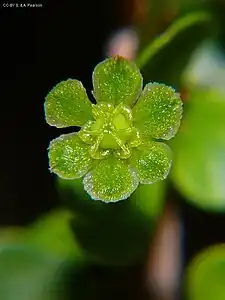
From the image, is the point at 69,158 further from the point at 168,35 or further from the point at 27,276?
the point at 27,276

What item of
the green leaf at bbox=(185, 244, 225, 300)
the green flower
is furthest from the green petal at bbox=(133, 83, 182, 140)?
the green leaf at bbox=(185, 244, 225, 300)

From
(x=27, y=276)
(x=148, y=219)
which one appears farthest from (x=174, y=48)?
(x=27, y=276)

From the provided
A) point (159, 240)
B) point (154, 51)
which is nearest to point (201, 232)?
point (159, 240)

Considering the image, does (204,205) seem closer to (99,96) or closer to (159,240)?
(159,240)

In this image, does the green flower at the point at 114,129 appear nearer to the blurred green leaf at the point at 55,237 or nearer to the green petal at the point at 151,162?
the green petal at the point at 151,162

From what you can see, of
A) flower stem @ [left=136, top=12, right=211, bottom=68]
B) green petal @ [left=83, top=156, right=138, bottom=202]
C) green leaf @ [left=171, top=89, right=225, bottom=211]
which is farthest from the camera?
green leaf @ [left=171, top=89, right=225, bottom=211]

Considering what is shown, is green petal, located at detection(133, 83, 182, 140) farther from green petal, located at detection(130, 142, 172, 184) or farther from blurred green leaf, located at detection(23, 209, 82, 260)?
blurred green leaf, located at detection(23, 209, 82, 260)

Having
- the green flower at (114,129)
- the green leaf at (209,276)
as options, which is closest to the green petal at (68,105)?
the green flower at (114,129)
